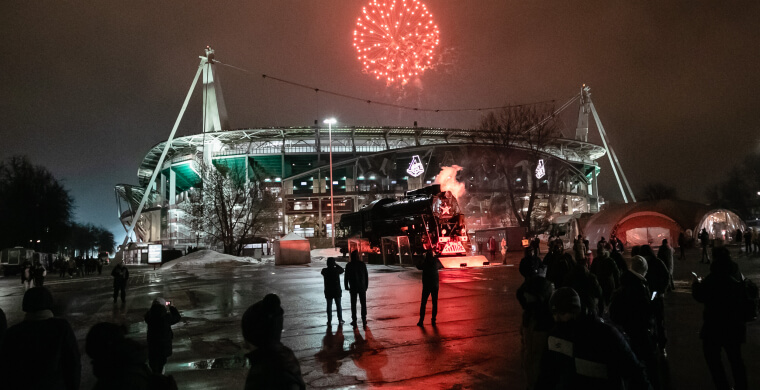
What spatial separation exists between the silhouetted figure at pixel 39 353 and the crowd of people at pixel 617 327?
336 cm

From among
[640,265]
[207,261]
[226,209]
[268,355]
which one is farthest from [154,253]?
[268,355]

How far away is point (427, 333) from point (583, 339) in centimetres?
602

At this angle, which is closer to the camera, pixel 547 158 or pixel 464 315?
pixel 464 315

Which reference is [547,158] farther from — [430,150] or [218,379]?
[218,379]

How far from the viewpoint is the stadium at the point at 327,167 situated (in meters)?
74.6

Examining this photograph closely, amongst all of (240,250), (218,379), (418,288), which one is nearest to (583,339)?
(218,379)

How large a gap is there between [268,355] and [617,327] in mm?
4076

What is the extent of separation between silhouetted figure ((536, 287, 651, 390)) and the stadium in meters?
65.4

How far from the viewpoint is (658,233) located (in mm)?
34281

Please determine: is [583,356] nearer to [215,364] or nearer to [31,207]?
[215,364]

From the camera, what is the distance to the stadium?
74.6 m

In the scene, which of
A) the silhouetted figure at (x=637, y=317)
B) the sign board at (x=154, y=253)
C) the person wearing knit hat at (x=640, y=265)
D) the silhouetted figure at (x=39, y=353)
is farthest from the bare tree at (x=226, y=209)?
the silhouetted figure at (x=637, y=317)

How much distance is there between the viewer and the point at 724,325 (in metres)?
4.75

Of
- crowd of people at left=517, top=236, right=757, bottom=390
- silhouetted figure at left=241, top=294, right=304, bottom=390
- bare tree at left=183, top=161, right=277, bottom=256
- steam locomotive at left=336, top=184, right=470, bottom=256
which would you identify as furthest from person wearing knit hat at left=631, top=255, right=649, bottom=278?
bare tree at left=183, top=161, right=277, bottom=256
